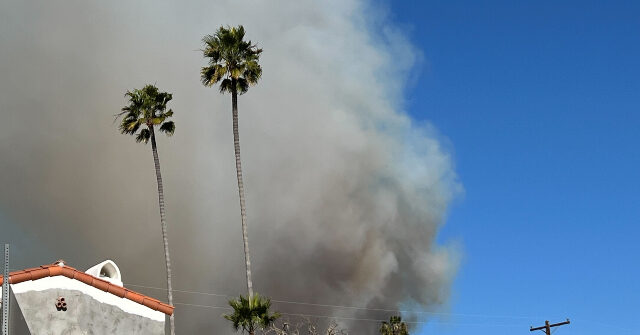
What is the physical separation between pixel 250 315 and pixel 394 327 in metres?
65.5

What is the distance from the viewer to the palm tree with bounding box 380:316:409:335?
11838 centimetres

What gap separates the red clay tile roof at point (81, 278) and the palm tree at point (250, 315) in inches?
658

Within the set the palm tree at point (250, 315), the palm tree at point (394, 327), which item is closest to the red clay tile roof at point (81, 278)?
the palm tree at point (250, 315)

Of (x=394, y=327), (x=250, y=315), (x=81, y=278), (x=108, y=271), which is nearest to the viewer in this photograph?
(x=81, y=278)

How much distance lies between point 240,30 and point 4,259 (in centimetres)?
4693

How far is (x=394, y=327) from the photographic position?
11912cm

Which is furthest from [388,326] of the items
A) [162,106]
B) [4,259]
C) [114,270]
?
[4,259]

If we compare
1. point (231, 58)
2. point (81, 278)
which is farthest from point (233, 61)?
point (81, 278)

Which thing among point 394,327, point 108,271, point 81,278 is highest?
point 394,327

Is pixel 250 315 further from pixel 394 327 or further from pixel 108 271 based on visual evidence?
pixel 394 327

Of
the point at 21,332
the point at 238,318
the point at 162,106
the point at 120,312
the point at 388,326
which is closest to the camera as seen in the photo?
the point at 21,332

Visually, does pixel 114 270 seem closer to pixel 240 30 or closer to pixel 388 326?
pixel 240 30

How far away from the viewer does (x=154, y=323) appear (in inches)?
1500

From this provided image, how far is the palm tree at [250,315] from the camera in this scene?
55500 millimetres
